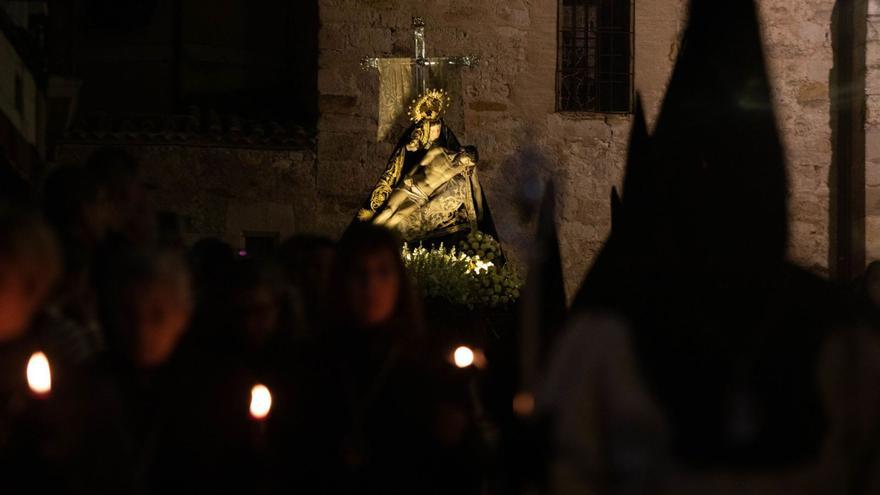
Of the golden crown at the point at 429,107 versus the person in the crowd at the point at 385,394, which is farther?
the golden crown at the point at 429,107

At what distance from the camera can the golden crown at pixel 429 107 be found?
390 inches

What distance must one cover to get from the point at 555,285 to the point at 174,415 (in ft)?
24.4

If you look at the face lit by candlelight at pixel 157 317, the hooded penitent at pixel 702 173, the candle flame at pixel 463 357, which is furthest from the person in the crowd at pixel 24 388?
the hooded penitent at pixel 702 173

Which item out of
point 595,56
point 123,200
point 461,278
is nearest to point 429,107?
point 461,278

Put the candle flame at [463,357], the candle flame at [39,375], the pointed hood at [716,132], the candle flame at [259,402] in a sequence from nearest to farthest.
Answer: the candle flame at [39,375]
the candle flame at [259,402]
the candle flame at [463,357]
the pointed hood at [716,132]

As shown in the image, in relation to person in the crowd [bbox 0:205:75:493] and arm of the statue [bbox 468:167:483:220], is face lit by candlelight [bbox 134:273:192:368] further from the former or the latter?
arm of the statue [bbox 468:167:483:220]

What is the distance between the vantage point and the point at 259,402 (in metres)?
3.57

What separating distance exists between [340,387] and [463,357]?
62 cm

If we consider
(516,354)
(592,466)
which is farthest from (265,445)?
(516,354)

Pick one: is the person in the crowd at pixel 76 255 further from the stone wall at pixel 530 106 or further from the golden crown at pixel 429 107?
the stone wall at pixel 530 106

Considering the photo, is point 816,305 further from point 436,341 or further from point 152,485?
point 152,485

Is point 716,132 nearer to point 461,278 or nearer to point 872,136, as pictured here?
point 872,136

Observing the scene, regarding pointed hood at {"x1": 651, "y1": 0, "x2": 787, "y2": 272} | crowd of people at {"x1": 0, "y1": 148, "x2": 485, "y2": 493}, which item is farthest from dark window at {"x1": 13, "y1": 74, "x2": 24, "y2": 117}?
crowd of people at {"x1": 0, "y1": 148, "x2": 485, "y2": 493}

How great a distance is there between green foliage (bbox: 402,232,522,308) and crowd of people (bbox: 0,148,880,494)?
12.8 feet
